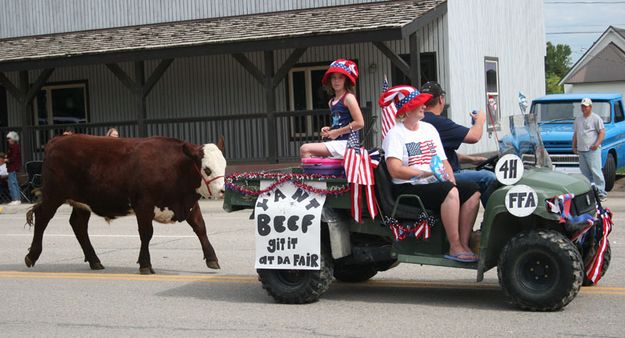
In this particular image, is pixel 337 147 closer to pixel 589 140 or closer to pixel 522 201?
pixel 522 201

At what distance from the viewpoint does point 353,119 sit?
28.9 ft

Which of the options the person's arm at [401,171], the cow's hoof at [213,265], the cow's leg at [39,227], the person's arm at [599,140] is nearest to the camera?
the person's arm at [401,171]

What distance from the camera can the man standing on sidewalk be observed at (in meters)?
17.7

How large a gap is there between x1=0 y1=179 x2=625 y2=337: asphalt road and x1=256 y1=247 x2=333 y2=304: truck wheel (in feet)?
0.33

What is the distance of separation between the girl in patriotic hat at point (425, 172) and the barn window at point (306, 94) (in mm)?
15152

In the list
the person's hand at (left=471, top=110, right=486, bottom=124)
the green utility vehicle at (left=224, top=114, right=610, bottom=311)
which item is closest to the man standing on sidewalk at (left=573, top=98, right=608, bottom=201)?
the green utility vehicle at (left=224, top=114, right=610, bottom=311)

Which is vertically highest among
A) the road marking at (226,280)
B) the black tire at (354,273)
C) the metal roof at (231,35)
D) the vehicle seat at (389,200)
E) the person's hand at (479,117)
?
the metal roof at (231,35)

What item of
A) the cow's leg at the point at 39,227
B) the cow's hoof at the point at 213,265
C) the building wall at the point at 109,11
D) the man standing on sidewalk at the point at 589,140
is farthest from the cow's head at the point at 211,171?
the building wall at the point at 109,11

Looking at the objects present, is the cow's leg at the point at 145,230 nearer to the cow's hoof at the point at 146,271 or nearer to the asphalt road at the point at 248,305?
the cow's hoof at the point at 146,271

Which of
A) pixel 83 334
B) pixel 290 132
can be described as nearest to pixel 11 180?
pixel 290 132

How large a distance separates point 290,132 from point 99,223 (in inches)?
273

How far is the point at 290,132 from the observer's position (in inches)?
942

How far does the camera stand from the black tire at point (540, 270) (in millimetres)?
7340

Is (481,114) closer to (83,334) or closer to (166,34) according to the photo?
(83,334)
